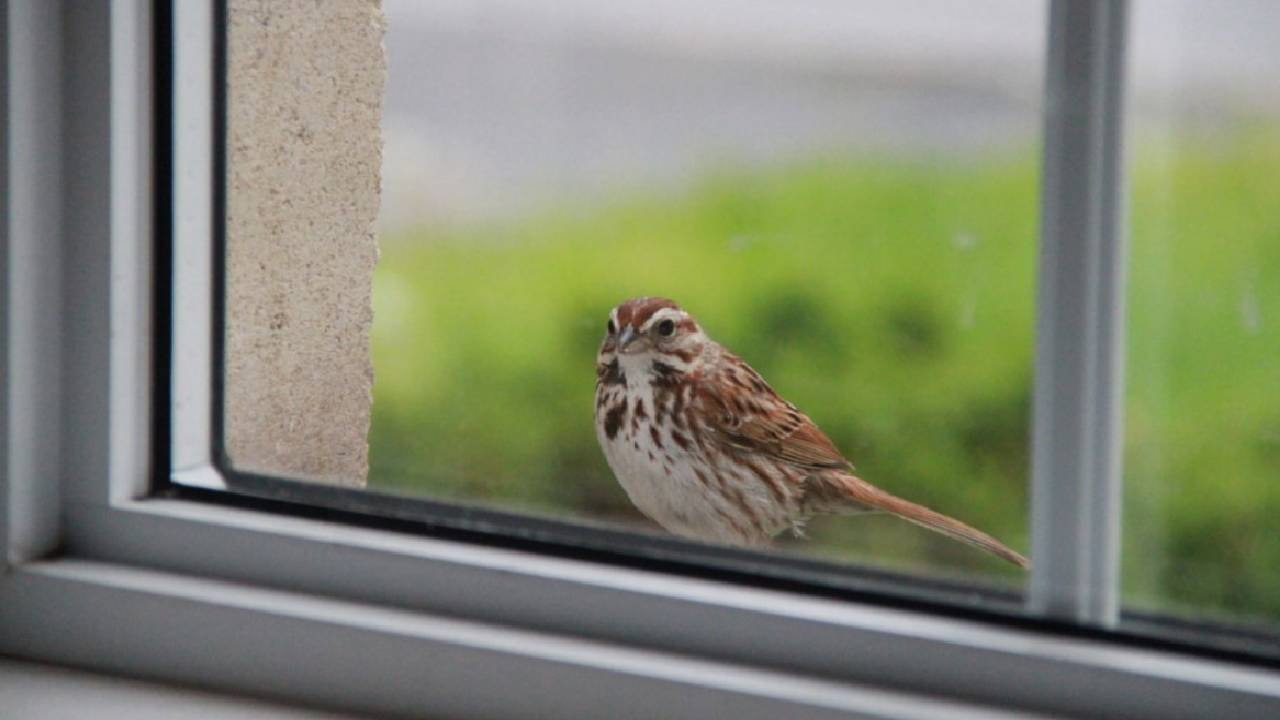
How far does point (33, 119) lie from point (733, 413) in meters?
0.58

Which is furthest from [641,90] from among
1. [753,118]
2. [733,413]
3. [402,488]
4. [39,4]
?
[39,4]

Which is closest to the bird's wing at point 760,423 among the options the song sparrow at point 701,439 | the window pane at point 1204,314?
the song sparrow at point 701,439

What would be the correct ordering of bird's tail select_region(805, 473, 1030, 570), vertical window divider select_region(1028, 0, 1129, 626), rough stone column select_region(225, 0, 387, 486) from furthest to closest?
rough stone column select_region(225, 0, 387, 486) < bird's tail select_region(805, 473, 1030, 570) < vertical window divider select_region(1028, 0, 1129, 626)

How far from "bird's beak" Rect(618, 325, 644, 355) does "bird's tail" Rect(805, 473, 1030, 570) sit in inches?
6.4

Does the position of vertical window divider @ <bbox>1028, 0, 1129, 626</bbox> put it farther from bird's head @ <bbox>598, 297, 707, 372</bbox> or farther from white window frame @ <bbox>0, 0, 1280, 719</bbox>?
bird's head @ <bbox>598, 297, 707, 372</bbox>

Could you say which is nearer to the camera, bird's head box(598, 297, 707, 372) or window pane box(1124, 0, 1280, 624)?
window pane box(1124, 0, 1280, 624)

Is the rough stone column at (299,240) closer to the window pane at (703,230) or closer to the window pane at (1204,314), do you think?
the window pane at (703,230)

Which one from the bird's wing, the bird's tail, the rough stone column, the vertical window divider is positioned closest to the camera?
the vertical window divider

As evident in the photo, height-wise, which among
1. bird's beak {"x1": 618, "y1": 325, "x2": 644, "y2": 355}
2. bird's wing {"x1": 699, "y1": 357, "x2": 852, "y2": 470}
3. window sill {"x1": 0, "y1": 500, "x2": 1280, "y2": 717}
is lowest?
window sill {"x1": 0, "y1": 500, "x2": 1280, "y2": 717}

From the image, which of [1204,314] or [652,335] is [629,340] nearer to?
[652,335]

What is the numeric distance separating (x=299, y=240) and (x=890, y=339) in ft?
1.61

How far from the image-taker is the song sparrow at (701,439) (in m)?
1.00

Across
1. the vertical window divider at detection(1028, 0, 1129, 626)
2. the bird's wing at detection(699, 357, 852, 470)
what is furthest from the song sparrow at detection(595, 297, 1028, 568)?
the vertical window divider at detection(1028, 0, 1129, 626)

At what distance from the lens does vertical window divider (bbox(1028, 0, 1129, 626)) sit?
788mm
